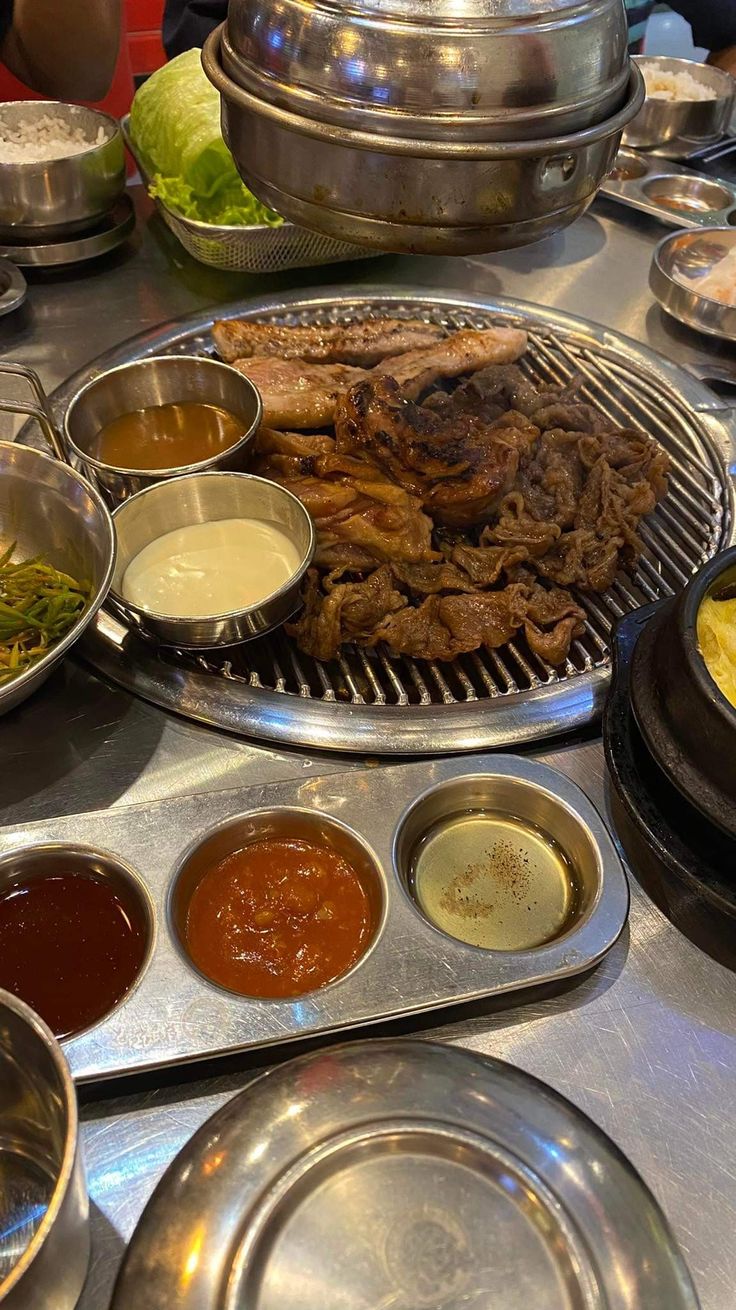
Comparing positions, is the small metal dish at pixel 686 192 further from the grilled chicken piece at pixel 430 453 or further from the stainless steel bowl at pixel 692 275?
the grilled chicken piece at pixel 430 453

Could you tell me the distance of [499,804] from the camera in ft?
7.12

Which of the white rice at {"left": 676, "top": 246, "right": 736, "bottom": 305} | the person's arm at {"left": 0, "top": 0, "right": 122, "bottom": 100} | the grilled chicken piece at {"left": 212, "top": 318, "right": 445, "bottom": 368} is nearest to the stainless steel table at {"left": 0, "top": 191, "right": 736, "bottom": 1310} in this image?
the grilled chicken piece at {"left": 212, "top": 318, "right": 445, "bottom": 368}

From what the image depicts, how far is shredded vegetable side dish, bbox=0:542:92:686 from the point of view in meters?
2.24

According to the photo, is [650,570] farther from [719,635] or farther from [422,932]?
[422,932]

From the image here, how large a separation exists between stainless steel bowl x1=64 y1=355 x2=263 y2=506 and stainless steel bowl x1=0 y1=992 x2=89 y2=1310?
1.81 meters

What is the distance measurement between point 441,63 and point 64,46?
453 centimetres

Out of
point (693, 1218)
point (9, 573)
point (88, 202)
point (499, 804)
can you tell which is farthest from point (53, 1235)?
point (88, 202)

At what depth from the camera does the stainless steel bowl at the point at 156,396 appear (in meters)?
2.88

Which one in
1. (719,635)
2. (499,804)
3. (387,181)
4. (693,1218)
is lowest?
(693,1218)

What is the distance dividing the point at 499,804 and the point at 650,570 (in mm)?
1147

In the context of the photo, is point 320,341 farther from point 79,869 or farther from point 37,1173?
point 37,1173

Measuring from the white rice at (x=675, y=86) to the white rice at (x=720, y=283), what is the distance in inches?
69.7

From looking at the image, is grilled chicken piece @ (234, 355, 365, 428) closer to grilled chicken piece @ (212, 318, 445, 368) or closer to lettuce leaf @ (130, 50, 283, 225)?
grilled chicken piece @ (212, 318, 445, 368)

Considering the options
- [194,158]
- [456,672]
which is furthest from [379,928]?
[194,158]
